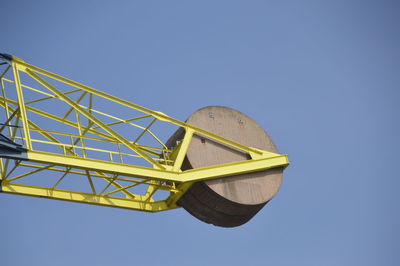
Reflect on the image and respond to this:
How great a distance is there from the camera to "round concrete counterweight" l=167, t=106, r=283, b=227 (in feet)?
75.7

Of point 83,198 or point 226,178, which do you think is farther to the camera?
point 226,178

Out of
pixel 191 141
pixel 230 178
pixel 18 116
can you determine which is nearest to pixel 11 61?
pixel 18 116

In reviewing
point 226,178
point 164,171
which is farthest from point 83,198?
point 226,178

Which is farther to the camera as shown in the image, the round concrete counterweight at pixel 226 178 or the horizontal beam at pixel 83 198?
the round concrete counterweight at pixel 226 178

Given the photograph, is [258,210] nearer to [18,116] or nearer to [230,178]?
[230,178]

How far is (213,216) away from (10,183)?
6.24 m

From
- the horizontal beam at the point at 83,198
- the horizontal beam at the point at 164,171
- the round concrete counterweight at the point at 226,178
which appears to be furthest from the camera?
the round concrete counterweight at the point at 226,178

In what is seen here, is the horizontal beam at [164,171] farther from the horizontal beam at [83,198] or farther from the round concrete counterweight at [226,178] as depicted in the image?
the horizontal beam at [83,198]

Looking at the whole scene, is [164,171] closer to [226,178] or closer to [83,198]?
[226,178]

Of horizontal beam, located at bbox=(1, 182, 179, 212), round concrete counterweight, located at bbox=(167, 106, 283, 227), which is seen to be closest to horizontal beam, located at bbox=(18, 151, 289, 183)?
round concrete counterweight, located at bbox=(167, 106, 283, 227)

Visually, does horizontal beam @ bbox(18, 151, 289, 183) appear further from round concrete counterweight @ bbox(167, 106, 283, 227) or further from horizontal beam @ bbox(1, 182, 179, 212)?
horizontal beam @ bbox(1, 182, 179, 212)

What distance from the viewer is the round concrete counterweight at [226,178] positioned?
23.1 m

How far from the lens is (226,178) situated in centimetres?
2341

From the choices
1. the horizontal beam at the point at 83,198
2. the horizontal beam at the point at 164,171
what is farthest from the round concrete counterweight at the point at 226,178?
the horizontal beam at the point at 83,198
